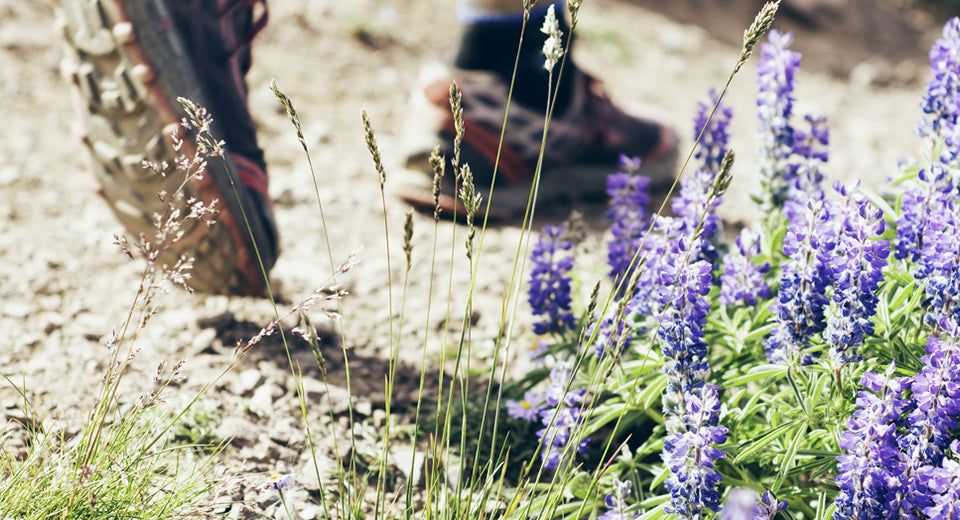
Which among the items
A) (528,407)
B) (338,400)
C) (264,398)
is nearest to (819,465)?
(528,407)

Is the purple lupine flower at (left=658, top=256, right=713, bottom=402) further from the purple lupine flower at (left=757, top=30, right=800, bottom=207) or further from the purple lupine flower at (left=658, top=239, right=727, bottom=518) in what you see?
the purple lupine flower at (left=757, top=30, right=800, bottom=207)

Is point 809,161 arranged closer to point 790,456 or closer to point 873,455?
point 790,456

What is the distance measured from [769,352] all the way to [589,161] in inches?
78.6

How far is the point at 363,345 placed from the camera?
2428 mm

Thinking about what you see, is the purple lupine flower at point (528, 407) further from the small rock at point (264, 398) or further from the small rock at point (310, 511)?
the small rock at point (264, 398)

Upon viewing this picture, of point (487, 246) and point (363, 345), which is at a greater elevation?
point (487, 246)

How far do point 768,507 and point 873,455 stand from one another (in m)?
0.21

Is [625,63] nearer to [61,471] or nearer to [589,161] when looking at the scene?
[589,161]

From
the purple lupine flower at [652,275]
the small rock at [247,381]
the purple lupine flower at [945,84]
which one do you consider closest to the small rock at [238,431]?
the small rock at [247,381]

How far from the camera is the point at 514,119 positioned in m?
3.26

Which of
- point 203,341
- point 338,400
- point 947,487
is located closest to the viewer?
point 947,487

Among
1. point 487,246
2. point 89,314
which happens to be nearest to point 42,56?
point 89,314

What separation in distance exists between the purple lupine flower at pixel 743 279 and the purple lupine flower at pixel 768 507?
509mm

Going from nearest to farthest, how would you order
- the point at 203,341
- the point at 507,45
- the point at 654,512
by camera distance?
the point at 654,512, the point at 203,341, the point at 507,45
